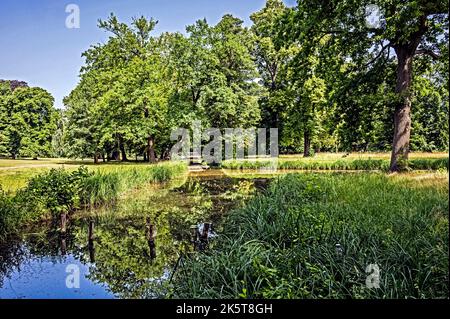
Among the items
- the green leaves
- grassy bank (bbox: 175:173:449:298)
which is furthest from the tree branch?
the green leaves

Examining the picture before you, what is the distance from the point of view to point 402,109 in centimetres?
846

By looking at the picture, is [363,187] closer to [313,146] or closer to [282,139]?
[282,139]

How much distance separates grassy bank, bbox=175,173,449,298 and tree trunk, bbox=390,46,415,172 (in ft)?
7.78

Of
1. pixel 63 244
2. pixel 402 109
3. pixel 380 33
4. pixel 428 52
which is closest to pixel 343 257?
pixel 63 244

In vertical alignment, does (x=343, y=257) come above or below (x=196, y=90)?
below

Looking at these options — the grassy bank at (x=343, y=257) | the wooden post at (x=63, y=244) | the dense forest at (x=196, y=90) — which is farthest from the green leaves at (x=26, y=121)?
the grassy bank at (x=343, y=257)

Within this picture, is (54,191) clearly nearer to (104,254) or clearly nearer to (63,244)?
(63,244)

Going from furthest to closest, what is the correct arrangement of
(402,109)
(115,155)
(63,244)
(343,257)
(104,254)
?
(115,155), (402,109), (63,244), (104,254), (343,257)

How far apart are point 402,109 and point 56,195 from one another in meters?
9.83

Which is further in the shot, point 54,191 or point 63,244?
point 54,191

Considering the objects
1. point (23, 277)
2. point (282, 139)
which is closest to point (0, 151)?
point (23, 277)

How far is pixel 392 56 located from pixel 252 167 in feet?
51.4
